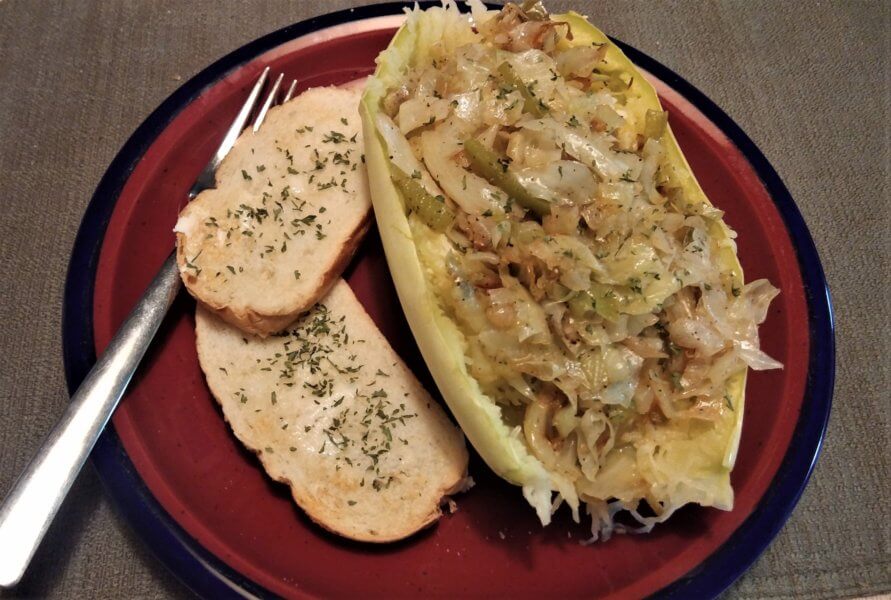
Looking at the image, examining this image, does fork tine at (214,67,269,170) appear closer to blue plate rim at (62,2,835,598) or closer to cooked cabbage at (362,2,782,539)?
blue plate rim at (62,2,835,598)

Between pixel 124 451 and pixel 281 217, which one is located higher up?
pixel 281 217

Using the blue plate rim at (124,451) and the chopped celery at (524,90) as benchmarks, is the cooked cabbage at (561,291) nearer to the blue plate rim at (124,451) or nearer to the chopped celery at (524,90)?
the chopped celery at (524,90)

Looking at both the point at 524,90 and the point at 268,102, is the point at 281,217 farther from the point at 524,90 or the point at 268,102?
the point at 524,90

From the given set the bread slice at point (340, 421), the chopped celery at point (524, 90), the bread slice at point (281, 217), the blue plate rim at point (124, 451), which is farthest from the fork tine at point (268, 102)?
the chopped celery at point (524, 90)

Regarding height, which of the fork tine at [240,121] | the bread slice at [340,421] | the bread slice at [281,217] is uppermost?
the fork tine at [240,121]

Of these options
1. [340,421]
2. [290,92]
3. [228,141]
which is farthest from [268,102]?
[340,421]

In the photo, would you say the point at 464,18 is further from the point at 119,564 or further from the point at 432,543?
the point at 119,564

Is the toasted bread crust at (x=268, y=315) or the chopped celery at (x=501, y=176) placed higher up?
the chopped celery at (x=501, y=176)
